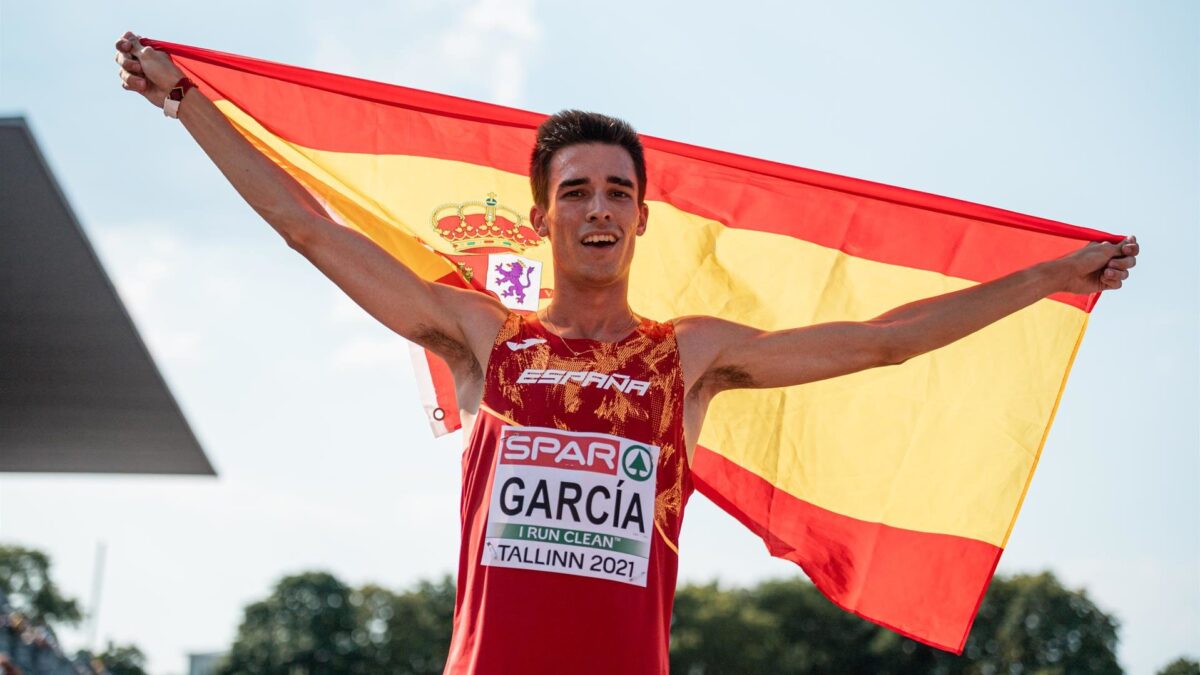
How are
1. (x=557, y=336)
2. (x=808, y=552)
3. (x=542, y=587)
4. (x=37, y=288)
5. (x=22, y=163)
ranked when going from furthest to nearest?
(x=37, y=288) → (x=22, y=163) → (x=808, y=552) → (x=557, y=336) → (x=542, y=587)

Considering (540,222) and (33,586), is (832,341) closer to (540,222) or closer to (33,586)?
(540,222)

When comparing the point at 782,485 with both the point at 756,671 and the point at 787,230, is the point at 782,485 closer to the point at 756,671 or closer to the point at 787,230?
the point at 787,230

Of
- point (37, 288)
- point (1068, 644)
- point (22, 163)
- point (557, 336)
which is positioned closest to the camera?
point (557, 336)

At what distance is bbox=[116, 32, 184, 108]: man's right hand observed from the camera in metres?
4.53

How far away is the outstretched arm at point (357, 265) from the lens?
434cm

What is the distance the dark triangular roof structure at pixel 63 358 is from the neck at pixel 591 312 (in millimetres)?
3718

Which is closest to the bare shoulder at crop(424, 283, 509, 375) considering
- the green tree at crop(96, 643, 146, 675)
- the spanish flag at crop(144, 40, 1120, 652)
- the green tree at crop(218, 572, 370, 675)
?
the spanish flag at crop(144, 40, 1120, 652)

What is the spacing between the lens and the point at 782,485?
551 centimetres

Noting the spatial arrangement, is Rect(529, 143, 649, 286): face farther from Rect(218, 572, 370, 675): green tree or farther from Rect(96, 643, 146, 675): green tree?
Rect(96, 643, 146, 675): green tree

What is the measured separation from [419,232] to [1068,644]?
60.1 m

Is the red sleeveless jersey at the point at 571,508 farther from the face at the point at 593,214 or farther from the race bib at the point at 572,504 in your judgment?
the face at the point at 593,214

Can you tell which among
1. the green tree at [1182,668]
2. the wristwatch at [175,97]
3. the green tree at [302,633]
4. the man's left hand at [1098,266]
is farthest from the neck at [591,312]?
the green tree at [302,633]

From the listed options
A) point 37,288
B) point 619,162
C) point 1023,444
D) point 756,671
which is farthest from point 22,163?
point 756,671

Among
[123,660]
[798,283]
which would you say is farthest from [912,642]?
[798,283]
